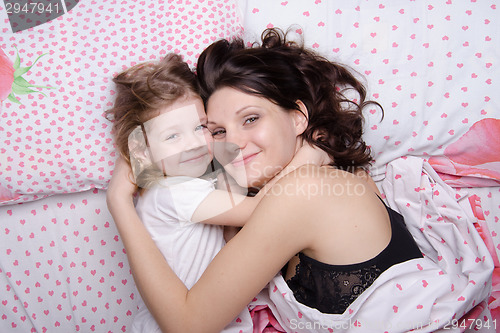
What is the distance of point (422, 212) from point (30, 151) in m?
1.20

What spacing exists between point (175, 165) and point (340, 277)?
0.54 meters

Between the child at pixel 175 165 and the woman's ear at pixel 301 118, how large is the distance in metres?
0.07

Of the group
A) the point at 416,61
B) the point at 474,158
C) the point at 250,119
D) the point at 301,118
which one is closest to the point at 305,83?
the point at 301,118

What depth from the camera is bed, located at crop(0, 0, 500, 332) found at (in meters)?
1.27

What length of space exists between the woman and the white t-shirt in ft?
0.24

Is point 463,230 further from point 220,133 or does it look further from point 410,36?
point 220,133

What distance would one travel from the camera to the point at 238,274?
2.95 feet

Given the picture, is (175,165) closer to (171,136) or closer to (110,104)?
(171,136)

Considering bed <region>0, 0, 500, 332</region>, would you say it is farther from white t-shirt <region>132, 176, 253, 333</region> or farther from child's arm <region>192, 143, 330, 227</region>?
child's arm <region>192, 143, 330, 227</region>

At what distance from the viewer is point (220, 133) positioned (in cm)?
120

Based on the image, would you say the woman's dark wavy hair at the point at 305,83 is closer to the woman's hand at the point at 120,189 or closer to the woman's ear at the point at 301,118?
the woman's ear at the point at 301,118

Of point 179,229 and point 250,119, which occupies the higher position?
point 250,119

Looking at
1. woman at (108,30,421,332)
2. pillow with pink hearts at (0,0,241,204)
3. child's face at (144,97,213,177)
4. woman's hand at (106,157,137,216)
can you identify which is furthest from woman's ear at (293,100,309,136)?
woman's hand at (106,157,137,216)

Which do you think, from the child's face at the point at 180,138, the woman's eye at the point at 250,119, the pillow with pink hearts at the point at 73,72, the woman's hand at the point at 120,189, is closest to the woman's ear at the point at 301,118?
the woman's eye at the point at 250,119
